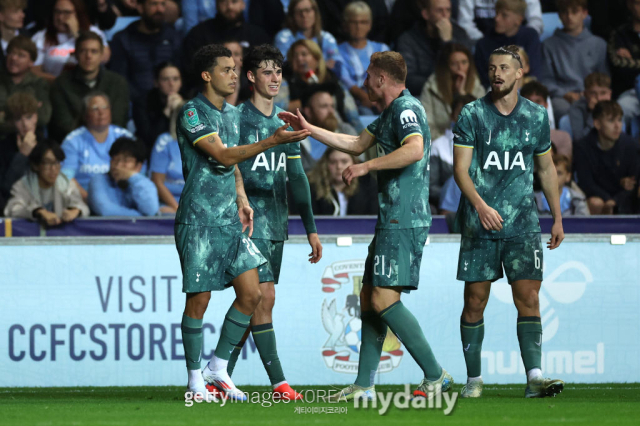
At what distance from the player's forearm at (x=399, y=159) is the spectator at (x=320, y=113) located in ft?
15.8

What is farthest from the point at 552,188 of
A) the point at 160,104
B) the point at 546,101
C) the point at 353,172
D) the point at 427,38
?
the point at 160,104

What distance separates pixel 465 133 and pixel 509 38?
5589 mm

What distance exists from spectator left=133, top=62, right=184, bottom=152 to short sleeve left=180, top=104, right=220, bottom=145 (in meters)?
4.81

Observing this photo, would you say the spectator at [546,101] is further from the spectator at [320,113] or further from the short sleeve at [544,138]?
the short sleeve at [544,138]

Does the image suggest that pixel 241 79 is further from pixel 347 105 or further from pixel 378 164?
pixel 378 164

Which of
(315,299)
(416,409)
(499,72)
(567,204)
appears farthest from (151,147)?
(416,409)

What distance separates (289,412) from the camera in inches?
213

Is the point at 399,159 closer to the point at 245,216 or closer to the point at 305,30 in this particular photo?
the point at 245,216

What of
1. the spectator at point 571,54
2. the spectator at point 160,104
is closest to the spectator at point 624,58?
the spectator at point 571,54

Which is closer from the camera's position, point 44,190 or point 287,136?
point 287,136

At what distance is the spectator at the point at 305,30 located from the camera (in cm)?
1167

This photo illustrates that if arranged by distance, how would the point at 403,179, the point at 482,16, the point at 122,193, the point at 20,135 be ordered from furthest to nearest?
the point at 482,16 < the point at 20,135 < the point at 122,193 < the point at 403,179

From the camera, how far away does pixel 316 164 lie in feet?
33.4

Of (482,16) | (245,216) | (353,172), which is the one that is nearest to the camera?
(353,172)
